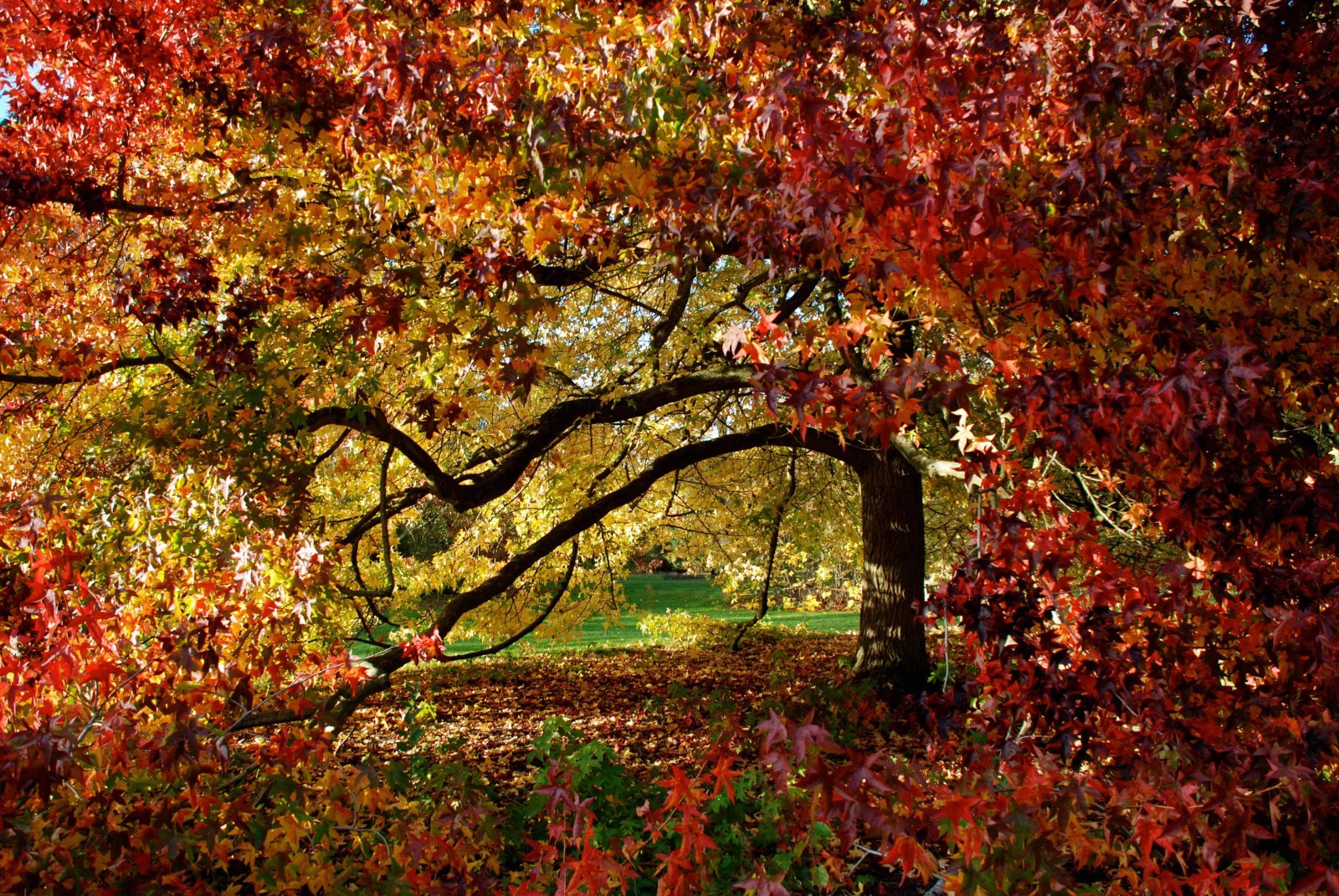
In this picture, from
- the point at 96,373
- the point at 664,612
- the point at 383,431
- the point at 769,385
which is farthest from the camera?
the point at 664,612

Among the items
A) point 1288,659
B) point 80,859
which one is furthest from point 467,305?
point 1288,659

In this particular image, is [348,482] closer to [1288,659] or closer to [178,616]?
[178,616]

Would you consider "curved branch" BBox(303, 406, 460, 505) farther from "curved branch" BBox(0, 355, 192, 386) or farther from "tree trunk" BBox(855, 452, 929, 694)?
"tree trunk" BBox(855, 452, 929, 694)

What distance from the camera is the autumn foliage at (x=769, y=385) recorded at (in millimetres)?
2643

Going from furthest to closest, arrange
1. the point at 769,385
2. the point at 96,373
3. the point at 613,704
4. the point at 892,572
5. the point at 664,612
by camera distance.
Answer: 1. the point at 664,612
2. the point at 613,704
3. the point at 892,572
4. the point at 96,373
5. the point at 769,385

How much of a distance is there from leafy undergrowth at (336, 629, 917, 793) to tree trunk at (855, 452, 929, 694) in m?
0.42

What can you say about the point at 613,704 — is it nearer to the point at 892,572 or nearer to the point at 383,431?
the point at 892,572

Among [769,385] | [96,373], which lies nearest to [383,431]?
[96,373]

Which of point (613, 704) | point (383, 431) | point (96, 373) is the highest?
point (96, 373)

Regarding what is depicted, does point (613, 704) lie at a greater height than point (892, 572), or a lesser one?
lesser

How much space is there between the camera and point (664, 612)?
21828 millimetres

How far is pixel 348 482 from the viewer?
344 inches

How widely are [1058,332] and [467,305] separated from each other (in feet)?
9.29

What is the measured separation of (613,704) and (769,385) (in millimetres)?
7463
